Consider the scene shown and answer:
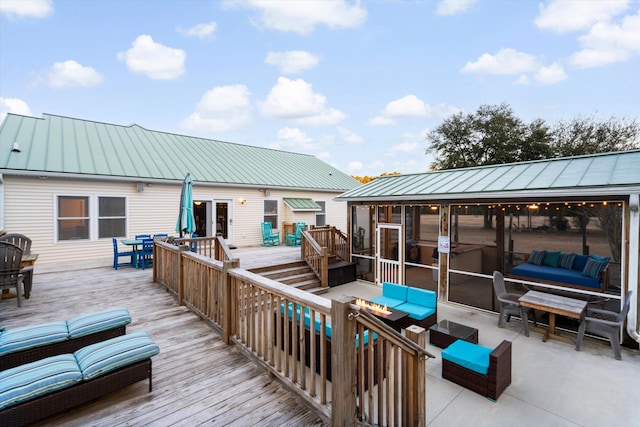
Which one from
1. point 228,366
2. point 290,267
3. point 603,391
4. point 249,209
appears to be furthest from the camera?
point 249,209

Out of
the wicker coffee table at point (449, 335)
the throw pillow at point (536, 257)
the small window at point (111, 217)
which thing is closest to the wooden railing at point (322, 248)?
the wicker coffee table at point (449, 335)

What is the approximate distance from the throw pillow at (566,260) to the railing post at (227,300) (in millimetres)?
6714

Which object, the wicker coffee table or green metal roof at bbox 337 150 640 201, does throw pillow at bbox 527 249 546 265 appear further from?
the wicker coffee table

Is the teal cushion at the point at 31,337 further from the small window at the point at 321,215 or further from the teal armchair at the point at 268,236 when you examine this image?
the small window at the point at 321,215

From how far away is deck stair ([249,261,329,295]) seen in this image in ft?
25.3

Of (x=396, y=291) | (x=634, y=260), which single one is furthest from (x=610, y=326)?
(x=396, y=291)

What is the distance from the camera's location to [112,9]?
9.71 metres

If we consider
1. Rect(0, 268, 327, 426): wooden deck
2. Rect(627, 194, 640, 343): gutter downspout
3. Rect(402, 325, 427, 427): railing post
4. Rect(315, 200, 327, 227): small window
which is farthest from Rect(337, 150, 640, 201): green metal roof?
Rect(315, 200, 327, 227): small window

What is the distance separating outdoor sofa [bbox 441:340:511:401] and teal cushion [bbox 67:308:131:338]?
14.1 ft

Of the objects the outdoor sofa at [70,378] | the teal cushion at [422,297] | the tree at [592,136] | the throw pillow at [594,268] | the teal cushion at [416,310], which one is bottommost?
the teal cushion at [416,310]

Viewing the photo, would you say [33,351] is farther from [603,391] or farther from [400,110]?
[400,110]

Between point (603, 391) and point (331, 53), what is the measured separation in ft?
52.7

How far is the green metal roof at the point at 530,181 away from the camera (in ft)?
16.7

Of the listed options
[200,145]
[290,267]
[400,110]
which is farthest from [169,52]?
[400,110]
